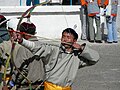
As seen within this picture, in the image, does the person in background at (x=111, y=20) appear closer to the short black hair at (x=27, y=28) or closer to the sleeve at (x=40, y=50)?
the short black hair at (x=27, y=28)

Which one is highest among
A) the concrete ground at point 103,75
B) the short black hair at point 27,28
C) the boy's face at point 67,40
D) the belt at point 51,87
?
the short black hair at point 27,28

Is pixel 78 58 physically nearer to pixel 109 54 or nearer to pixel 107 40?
pixel 109 54

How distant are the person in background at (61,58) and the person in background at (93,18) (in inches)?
303

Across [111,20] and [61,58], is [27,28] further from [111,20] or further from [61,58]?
[111,20]

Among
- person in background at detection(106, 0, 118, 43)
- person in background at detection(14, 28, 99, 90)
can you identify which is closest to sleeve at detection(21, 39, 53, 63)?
person in background at detection(14, 28, 99, 90)

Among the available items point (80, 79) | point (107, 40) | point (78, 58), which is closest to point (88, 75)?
point (80, 79)

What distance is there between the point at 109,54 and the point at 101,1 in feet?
5.82

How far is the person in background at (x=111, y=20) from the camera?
1277 cm

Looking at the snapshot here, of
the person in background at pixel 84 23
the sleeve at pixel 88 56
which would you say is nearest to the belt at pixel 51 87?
the sleeve at pixel 88 56

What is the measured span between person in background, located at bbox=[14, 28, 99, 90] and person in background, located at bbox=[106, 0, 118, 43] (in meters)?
7.85

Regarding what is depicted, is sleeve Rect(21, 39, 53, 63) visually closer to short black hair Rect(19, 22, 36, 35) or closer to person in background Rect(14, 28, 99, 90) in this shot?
person in background Rect(14, 28, 99, 90)

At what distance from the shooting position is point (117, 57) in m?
11.4

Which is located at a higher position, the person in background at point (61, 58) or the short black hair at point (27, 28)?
the short black hair at point (27, 28)

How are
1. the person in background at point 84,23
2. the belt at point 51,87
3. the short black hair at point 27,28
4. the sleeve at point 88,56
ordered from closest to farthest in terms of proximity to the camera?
the belt at point 51,87, the sleeve at point 88,56, the short black hair at point 27,28, the person in background at point 84,23
